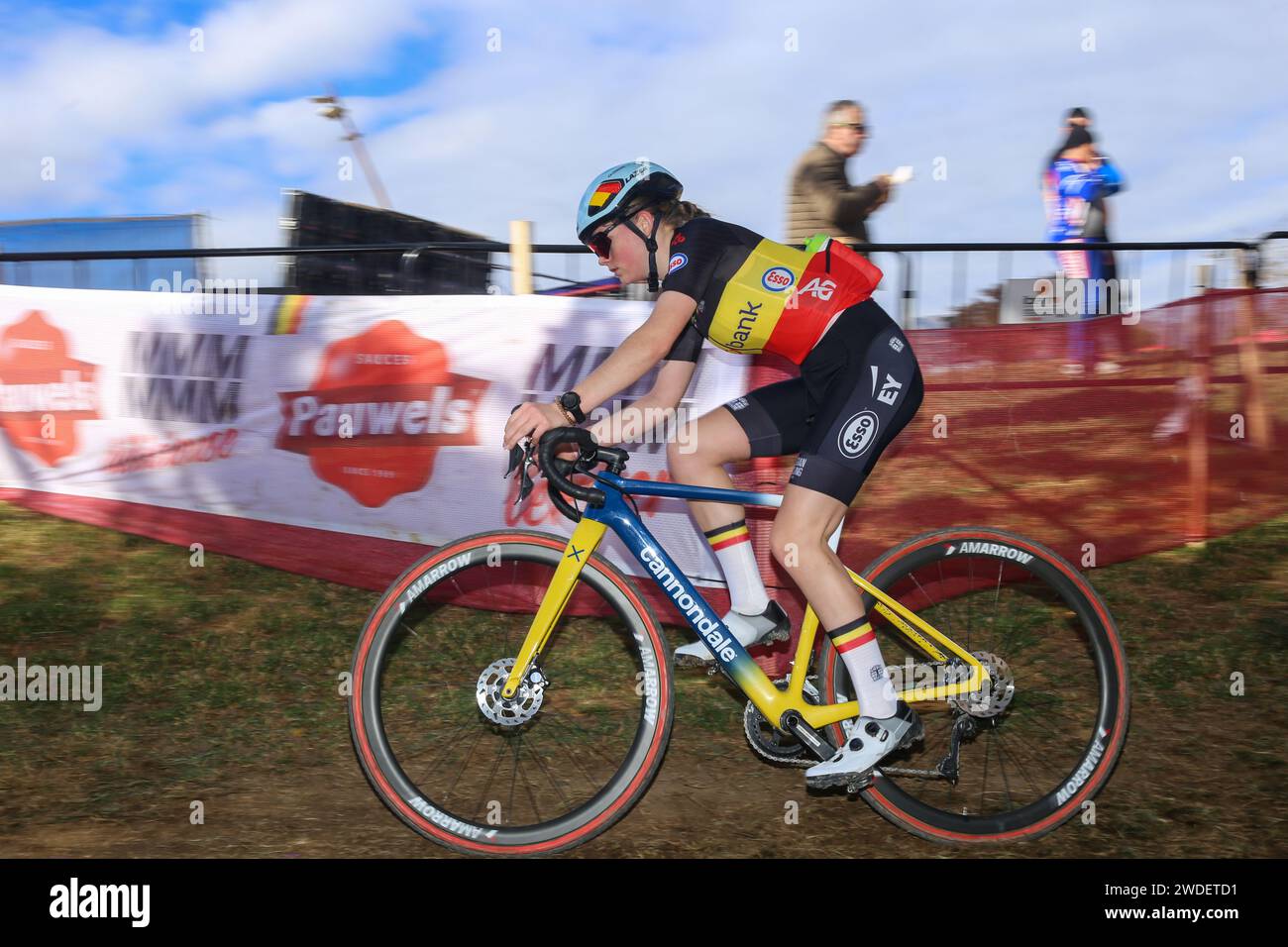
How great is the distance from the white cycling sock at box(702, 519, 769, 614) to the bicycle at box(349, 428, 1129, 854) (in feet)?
0.64

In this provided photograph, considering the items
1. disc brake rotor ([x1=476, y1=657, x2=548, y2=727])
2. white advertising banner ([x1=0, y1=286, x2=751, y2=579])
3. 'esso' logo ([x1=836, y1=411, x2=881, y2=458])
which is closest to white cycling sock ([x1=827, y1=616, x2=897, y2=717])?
'esso' logo ([x1=836, y1=411, x2=881, y2=458])

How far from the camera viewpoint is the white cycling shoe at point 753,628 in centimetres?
334

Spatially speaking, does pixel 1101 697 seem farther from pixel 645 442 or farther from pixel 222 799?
pixel 222 799

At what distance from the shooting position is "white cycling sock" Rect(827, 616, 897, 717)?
3117mm

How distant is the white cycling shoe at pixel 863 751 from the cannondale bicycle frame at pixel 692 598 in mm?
61

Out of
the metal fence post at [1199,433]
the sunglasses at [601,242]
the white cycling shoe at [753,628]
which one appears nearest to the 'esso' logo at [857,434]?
the white cycling shoe at [753,628]

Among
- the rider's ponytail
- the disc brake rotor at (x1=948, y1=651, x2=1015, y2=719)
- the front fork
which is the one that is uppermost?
the rider's ponytail

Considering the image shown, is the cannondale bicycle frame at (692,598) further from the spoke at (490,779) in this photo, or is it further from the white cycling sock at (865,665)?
the spoke at (490,779)

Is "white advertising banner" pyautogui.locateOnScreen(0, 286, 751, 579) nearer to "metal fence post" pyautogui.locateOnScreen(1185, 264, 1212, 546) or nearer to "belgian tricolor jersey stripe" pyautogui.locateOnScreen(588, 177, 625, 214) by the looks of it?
"belgian tricolor jersey stripe" pyautogui.locateOnScreen(588, 177, 625, 214)

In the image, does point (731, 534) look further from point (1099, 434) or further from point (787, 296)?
point (1099, 434)

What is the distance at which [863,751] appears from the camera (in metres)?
3.11

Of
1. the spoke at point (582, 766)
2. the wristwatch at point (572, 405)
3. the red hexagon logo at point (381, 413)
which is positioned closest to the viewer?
the wristwatch at point (572, 405)

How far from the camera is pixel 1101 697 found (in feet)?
11.0

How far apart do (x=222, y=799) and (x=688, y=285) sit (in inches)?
93.5
